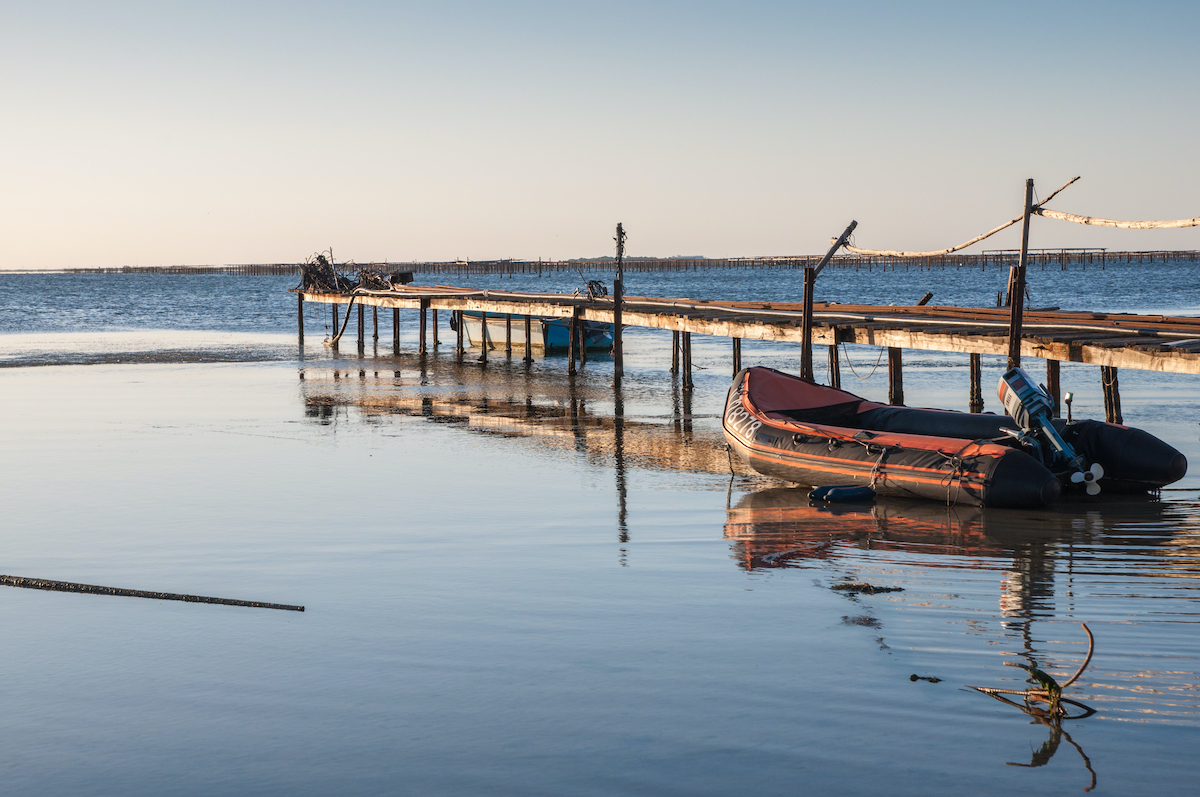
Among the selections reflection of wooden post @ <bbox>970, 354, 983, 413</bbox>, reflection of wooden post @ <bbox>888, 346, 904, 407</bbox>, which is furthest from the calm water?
reflection of wooden post @ <bbox>970, 354, 983, 413</bbox>

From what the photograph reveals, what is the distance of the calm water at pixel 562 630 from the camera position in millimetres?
4559

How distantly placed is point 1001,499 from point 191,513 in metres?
7.06

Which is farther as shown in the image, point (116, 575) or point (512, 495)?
point (512, 495)

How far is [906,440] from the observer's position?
33.2 ft

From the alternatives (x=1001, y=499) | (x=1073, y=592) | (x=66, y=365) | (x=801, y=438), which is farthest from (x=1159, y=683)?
(x=66, y=365)

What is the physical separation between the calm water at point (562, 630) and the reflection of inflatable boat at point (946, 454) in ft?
0.80

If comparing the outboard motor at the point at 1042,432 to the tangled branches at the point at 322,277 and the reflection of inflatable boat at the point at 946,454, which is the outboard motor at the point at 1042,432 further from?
the tangled branches at the point at 322,277

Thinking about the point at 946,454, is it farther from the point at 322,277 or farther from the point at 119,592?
the point at 322,277

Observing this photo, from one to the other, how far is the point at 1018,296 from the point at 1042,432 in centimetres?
253

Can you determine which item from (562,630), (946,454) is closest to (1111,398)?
(946,454)

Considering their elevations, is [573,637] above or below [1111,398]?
below

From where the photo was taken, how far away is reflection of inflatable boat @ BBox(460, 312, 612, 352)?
2997cm

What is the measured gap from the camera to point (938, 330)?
1444cm

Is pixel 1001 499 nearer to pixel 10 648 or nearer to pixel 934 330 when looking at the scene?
pixel 934 330
